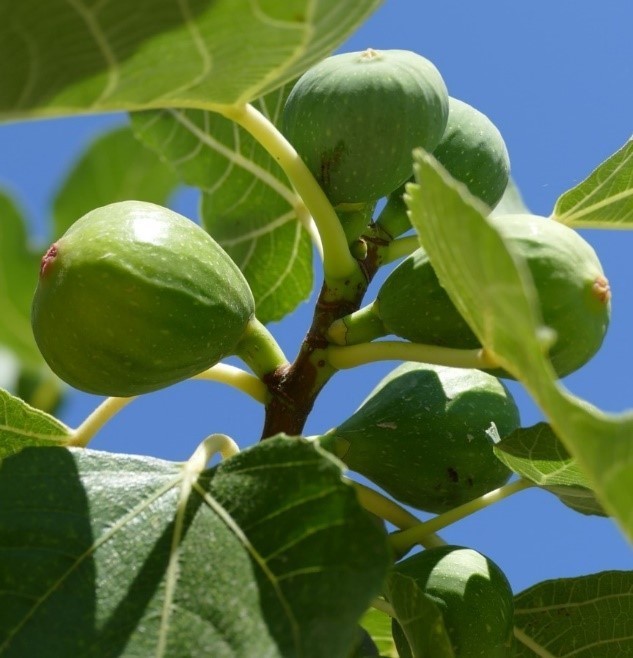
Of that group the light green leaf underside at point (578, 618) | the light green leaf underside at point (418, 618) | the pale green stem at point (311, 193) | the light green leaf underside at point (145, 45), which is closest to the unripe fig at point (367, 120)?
the pale green stem at point (311, 193)

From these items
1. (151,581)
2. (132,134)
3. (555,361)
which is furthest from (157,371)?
(132,134)

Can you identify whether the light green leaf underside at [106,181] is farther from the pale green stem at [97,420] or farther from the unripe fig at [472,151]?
the unripe fig at [472,151]

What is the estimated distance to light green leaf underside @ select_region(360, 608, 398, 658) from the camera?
→ 2.12 meters

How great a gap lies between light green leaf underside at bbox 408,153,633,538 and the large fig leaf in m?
0.26

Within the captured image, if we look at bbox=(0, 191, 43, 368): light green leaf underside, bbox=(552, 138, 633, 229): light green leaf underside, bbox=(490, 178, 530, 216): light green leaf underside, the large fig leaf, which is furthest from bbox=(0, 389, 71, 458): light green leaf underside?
bbox=(490, 178, 530, 216): light green leaf underside

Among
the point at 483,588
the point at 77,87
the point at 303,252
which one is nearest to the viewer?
the point at 77,87

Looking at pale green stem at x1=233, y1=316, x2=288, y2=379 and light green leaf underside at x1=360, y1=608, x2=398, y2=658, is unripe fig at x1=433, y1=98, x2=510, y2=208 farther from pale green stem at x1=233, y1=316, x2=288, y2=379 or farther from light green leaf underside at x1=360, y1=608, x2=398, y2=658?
light green leaf underside at x1=360, y1=608, x2=398, y2=658

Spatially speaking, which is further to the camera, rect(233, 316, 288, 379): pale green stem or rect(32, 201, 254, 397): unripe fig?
rect(233, 316, 288, 379): pale green stem

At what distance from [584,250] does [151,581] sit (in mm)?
714

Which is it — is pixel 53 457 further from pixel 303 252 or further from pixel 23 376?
pixel 303 252

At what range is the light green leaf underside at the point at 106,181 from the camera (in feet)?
5.57

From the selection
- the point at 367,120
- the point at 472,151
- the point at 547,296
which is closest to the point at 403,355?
the point at 547,296

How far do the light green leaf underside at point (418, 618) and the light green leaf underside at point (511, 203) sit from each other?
3.76 ft

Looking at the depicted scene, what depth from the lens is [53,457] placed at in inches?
56.5
